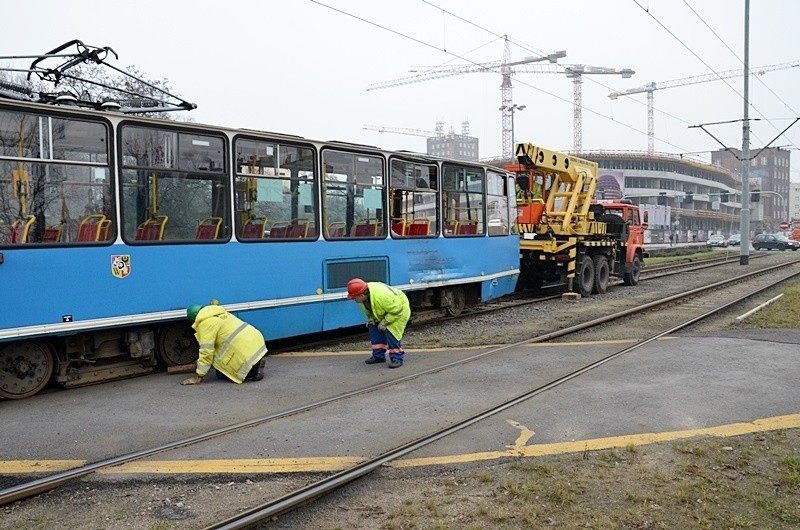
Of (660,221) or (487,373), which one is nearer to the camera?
(487,373)

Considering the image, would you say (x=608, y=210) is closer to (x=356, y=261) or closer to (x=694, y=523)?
(x=356, y=261)

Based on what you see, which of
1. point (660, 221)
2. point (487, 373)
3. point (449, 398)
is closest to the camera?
point (449, 398)

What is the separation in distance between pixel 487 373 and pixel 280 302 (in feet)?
9.55

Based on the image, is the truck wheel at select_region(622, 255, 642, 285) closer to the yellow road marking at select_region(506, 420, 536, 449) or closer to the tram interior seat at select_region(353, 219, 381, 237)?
the tram interior seat at select_region(353, 219, 381, 237)

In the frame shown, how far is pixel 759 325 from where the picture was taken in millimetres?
11148

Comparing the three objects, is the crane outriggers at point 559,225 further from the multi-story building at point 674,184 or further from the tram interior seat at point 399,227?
the multi-story building at point 674,184

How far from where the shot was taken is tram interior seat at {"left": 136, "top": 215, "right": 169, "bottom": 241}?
24.2ft

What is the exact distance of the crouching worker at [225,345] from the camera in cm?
733

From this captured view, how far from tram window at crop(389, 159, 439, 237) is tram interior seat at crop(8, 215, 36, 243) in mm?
5402

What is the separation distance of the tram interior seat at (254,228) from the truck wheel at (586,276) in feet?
33.9

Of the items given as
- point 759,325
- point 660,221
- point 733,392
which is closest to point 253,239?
point 733,392

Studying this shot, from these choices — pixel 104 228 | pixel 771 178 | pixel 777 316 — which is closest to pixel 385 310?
pixel 104 228

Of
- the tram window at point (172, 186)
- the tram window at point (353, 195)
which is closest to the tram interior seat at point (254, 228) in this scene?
the tram window at point (172, 186)

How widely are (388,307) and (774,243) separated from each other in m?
54.9
